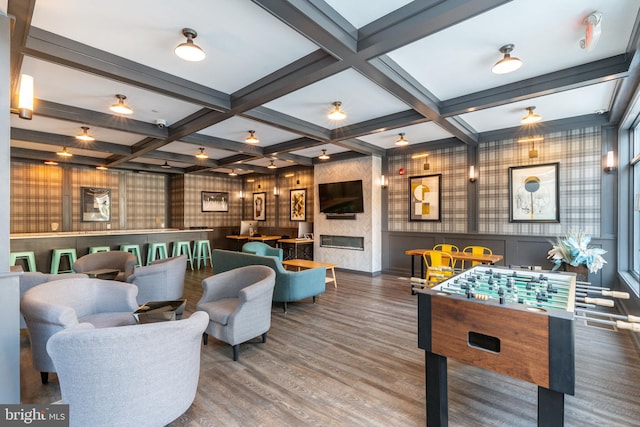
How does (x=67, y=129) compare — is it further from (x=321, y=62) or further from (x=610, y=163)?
(x=610, y=163)

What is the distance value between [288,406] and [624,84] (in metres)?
4.81

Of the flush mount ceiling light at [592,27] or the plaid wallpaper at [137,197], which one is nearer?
the flush mount ceiling light at [592,27]

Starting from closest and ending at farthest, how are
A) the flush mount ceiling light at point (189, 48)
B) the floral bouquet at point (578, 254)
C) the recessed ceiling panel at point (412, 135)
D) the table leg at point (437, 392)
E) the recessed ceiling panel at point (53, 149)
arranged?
the table leg at point (437, 392) → the flush mount ceiling light at point (189, 48) → the floral bouquet at point (578, 254) → the recessed ceiling panel at point (412, 135) → the recessed ceiling panel at point (53, 149)

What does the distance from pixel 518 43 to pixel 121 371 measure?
407 centimetres

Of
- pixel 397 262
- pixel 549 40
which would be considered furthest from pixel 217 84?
pixel 397 262

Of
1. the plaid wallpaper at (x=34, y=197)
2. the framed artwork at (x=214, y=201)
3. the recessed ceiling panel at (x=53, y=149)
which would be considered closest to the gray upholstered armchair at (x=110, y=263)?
the recessed ceiling panel at (x=53, y=149)

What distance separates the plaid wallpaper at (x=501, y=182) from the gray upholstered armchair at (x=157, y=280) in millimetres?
4839

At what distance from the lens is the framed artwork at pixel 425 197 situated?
21.6 ft

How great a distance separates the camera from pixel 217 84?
3715 millimetres

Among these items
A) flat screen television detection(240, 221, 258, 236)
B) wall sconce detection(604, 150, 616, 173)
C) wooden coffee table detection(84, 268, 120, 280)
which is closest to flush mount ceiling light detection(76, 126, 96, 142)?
wooden coffee table detection(84, 268, 120, 280)

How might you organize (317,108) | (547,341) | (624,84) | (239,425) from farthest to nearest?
(317,108) < (624,84) < (239,425) < (547,341)

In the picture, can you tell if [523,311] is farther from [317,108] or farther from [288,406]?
[317,108]

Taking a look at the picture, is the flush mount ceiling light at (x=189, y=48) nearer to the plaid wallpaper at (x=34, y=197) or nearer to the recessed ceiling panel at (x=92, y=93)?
the recessed ceiling panel at (x=92, y=93)

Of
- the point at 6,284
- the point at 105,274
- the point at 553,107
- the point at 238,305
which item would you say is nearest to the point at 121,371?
the point at 6,284
